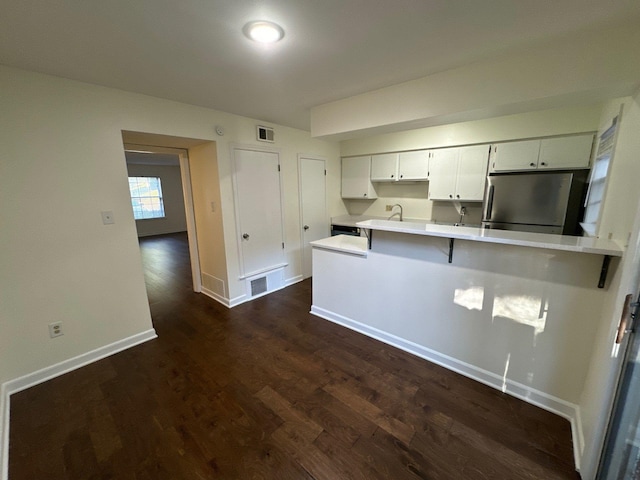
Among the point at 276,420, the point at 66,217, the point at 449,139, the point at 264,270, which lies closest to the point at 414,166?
the point at 449,139

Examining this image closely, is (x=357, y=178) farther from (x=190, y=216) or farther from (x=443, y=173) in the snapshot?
(x=190, y=216)

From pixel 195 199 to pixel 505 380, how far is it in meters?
3.97

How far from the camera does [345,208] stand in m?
5.16

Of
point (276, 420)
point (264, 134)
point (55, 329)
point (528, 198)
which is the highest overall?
point (264, 134)

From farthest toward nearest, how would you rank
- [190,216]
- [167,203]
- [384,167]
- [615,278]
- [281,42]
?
1. [167,203]
2. [384,167]
3. [190,216]
4. [281,42]
5. [615,278]

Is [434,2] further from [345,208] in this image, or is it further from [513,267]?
[345,208]

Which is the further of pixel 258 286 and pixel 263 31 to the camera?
pixel 258 286

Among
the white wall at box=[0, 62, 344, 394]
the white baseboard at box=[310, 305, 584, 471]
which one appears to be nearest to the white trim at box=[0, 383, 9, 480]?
the white wall at box=[0, 62, 344, 394]

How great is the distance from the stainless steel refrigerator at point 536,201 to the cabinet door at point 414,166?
0.88m

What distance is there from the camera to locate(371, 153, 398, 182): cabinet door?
4141 mm

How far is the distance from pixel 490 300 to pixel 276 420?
1798 millimetres

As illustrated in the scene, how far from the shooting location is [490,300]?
1.93 metres

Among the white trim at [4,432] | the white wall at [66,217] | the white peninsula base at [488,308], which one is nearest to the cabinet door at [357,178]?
the white peninsula base at [488,308]

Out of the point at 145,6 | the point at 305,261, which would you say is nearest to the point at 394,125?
the point at 145,6
